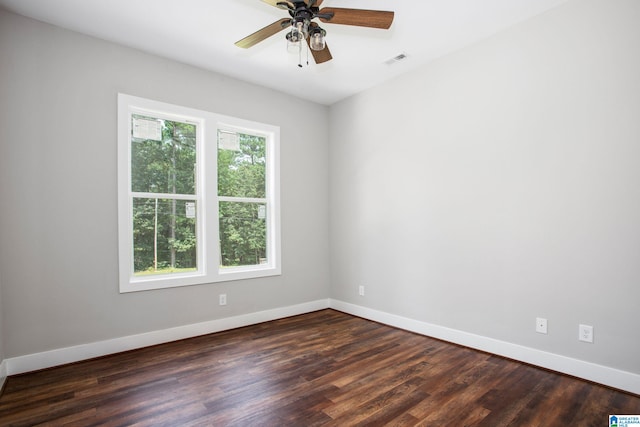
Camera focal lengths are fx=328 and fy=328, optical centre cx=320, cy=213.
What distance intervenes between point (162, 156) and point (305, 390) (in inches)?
105

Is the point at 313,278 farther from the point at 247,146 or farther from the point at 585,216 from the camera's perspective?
the point at 585,216

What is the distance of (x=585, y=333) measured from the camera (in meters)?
2.48

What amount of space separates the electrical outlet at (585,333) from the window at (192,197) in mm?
3057

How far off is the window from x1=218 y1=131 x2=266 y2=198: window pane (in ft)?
0.04

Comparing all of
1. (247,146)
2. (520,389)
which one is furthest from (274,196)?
(520,389)

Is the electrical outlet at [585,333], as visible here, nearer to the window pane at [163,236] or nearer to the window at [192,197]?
the window at [192,197]

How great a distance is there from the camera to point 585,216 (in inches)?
98.0

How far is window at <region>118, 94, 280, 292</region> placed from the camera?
3246 mm

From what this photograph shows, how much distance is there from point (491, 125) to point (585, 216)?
3.54ft

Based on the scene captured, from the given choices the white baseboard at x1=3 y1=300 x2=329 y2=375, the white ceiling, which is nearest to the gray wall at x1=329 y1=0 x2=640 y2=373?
the white ceiling

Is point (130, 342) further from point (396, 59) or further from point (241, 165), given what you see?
point (396, 59)

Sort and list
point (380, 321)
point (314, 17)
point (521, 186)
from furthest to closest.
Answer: point (380, 321) < point (521, 186) < point (314, 17)

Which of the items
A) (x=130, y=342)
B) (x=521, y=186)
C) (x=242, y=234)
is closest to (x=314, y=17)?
(x=521, y=186)

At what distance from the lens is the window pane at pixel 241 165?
12.8 ft
